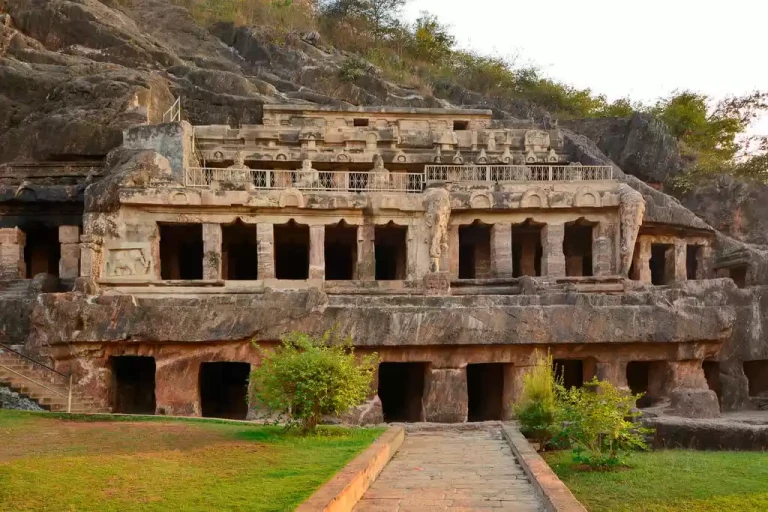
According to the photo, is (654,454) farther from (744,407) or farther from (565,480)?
(744,407)

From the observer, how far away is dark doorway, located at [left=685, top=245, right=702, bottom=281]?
24328 millimetres

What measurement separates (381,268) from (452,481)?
17.9 meters

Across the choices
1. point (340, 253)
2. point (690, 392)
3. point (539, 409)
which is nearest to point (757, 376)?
point (690, 392)

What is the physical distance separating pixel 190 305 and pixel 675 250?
16790mm

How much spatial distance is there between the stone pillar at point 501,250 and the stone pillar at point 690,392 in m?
5.69

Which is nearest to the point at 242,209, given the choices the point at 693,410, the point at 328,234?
the point at 328,234

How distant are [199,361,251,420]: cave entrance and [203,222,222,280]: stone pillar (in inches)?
104

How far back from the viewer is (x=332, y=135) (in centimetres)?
2589

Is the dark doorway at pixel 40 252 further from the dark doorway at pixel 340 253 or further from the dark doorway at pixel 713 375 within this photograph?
the dark doorway at pixel 713 375

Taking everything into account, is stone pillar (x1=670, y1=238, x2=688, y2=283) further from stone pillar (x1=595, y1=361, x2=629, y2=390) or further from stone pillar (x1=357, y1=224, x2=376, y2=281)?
stone pillar (x1=357, y1=224, x2=376, y2=281)

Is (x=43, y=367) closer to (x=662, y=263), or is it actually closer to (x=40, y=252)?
(x=40, y=252)

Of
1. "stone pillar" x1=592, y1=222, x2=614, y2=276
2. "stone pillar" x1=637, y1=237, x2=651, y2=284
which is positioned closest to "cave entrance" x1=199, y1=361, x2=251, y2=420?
"stone pillar" x1=592, y1=222, x2=614, y2=276

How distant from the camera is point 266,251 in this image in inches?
757

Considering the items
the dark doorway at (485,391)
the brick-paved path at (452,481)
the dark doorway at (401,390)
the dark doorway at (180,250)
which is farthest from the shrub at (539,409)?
the dark doorway at (180,250)
